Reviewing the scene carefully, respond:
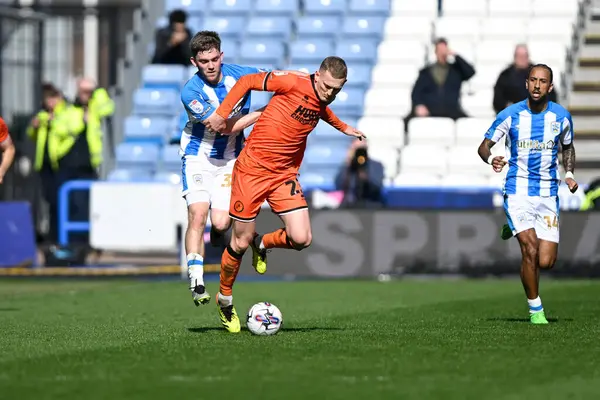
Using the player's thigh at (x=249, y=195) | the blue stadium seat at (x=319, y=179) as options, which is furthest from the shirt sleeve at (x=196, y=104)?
the blue stadium seat at (x=319, y=179)

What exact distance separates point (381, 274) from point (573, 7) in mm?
7337

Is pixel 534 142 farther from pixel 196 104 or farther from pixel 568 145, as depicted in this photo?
pixel 196 104

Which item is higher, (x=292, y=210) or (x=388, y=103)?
(x=388, y=103)

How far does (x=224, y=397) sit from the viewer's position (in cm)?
636

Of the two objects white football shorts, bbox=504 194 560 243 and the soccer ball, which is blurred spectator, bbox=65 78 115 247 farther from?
the soccer ball

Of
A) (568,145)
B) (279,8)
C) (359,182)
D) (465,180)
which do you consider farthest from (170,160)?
(568,145)

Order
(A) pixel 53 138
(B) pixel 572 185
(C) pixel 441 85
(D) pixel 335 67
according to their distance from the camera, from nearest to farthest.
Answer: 1. (D) pixel 335 67
2. (B) pixel 572 185
3. (C) pixel 441 85
4. (A) pixel 53 138

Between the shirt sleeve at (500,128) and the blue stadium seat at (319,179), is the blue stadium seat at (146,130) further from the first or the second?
the shirt sleeve at (500,128)

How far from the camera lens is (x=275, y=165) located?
9.79m

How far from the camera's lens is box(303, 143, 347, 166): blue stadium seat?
20.8 m

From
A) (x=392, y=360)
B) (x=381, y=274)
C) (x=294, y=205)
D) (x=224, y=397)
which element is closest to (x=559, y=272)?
(x=381, y=274)

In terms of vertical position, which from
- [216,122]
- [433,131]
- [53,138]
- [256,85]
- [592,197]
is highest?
[256,85]

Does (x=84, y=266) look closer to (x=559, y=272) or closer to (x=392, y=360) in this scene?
(x=559, y=272)

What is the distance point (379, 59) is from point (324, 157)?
8.39ft
